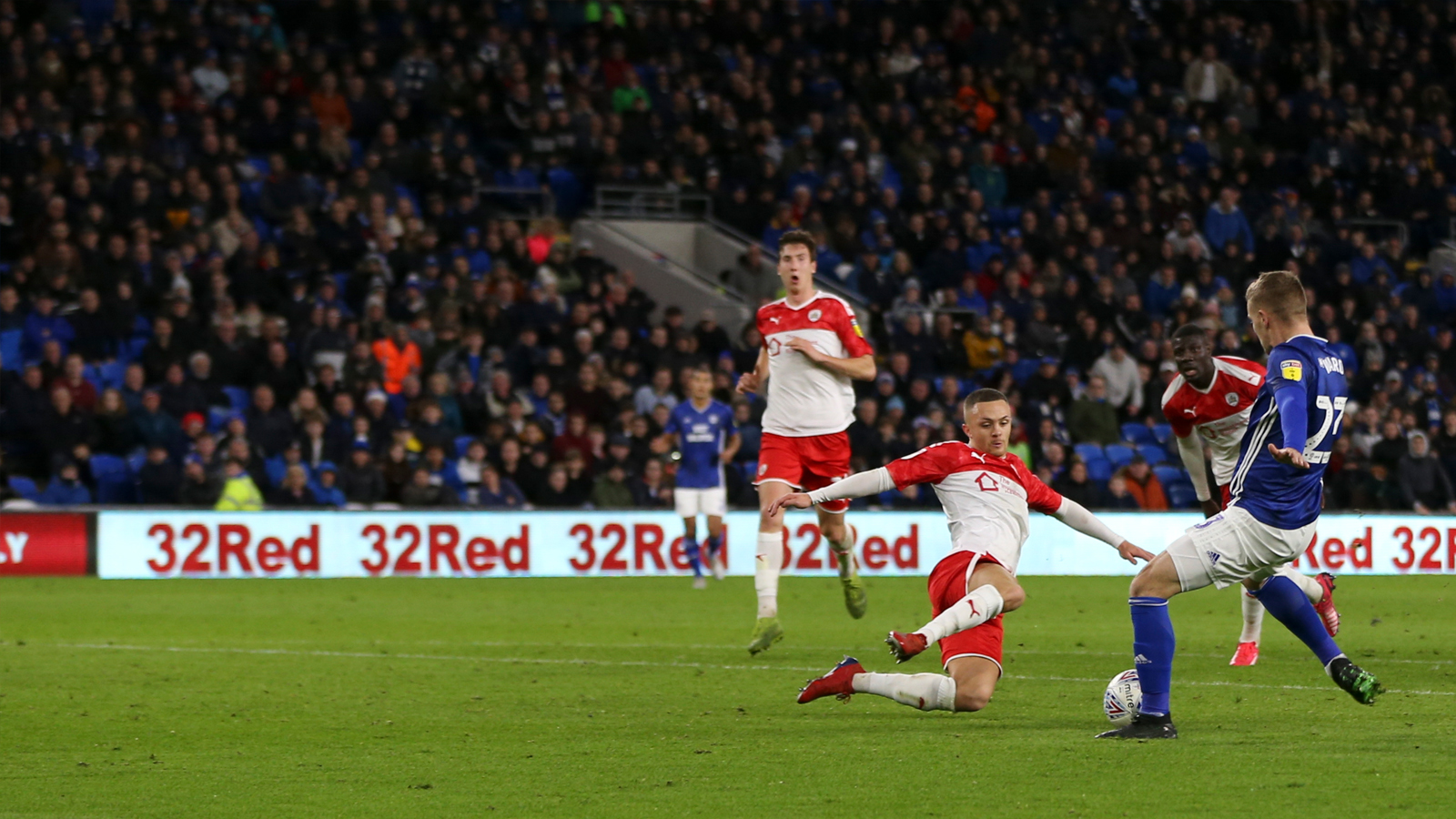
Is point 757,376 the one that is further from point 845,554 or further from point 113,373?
point 113,373

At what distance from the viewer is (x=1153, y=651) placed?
723 cm

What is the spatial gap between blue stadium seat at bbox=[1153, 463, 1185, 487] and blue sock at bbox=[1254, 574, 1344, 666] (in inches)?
578

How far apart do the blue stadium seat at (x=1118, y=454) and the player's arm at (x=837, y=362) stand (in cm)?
1202

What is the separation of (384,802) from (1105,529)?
3.39 meters

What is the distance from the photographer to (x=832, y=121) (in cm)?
2736

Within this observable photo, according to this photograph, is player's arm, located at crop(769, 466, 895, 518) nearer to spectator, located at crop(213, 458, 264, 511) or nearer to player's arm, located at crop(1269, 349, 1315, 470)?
player's arm, located at crop(1269, 349, 1315, 470)

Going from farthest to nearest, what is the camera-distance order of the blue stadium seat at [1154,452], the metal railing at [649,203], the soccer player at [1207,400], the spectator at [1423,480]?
the metal railing at [649,203], the blue stadium seat at [1154,452], the spectator at [1423,480], the soccer player at [1207,400]

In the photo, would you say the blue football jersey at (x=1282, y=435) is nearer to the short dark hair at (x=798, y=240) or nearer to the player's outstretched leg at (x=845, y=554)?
the short dark hair at (x=798, y=240)

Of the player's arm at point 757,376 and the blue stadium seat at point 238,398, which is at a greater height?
the blue stadium seat at point 238,398

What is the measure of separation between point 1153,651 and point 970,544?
110 centimetres

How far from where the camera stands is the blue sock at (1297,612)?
8.04 metres

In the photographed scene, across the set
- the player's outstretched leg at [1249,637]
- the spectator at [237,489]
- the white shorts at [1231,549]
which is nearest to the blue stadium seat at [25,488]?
the spectator at [237,489]

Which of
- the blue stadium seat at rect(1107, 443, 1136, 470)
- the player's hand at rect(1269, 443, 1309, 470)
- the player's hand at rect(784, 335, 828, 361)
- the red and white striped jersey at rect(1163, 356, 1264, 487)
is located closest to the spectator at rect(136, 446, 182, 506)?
the player's hand at rect(784, 335, 828, 361)

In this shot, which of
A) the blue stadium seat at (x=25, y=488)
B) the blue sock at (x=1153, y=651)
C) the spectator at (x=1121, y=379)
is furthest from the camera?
the spectator at (x=1121, y=379)
